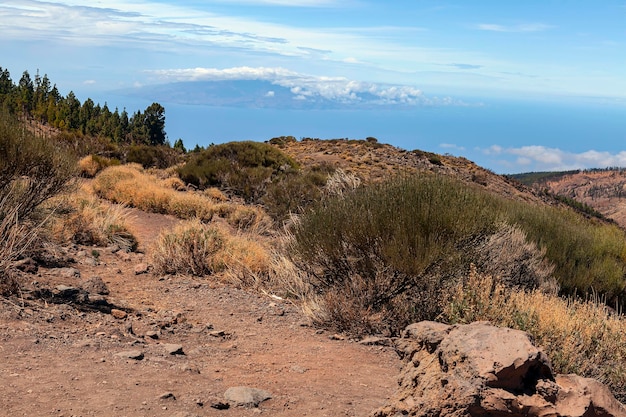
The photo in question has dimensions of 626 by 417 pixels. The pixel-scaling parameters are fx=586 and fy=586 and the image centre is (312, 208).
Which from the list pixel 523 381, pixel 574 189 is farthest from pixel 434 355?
pixel 574 189

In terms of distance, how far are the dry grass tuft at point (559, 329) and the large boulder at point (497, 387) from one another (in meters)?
1.86

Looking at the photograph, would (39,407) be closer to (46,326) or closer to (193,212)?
(46,326)

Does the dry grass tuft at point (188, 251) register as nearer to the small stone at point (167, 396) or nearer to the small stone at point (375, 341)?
the small stone at point (375, 341)

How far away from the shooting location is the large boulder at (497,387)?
3.56 m

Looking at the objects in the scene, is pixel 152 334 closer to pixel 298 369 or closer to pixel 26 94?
pixel 298 369

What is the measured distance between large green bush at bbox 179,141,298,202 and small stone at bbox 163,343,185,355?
1440 cm

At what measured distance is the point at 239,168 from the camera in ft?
73.3

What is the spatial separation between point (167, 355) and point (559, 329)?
3832 millimetres

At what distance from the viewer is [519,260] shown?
9016 millimetres

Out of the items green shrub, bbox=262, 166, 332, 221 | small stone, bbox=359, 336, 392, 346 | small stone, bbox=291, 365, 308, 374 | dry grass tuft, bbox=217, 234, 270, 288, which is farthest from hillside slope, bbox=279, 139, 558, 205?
small stone, bbox=291, 365, 308, 374

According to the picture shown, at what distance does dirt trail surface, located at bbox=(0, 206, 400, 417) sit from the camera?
4242mm

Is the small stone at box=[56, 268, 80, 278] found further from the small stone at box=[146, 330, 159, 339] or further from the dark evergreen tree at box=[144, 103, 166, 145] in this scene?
the dark evergreen tree at box=[144, 103, 166, 145]

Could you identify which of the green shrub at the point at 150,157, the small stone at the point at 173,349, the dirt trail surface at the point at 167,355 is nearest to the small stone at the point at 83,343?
the dirt trail surface at the point at 167,355

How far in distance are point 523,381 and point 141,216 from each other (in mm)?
13512
